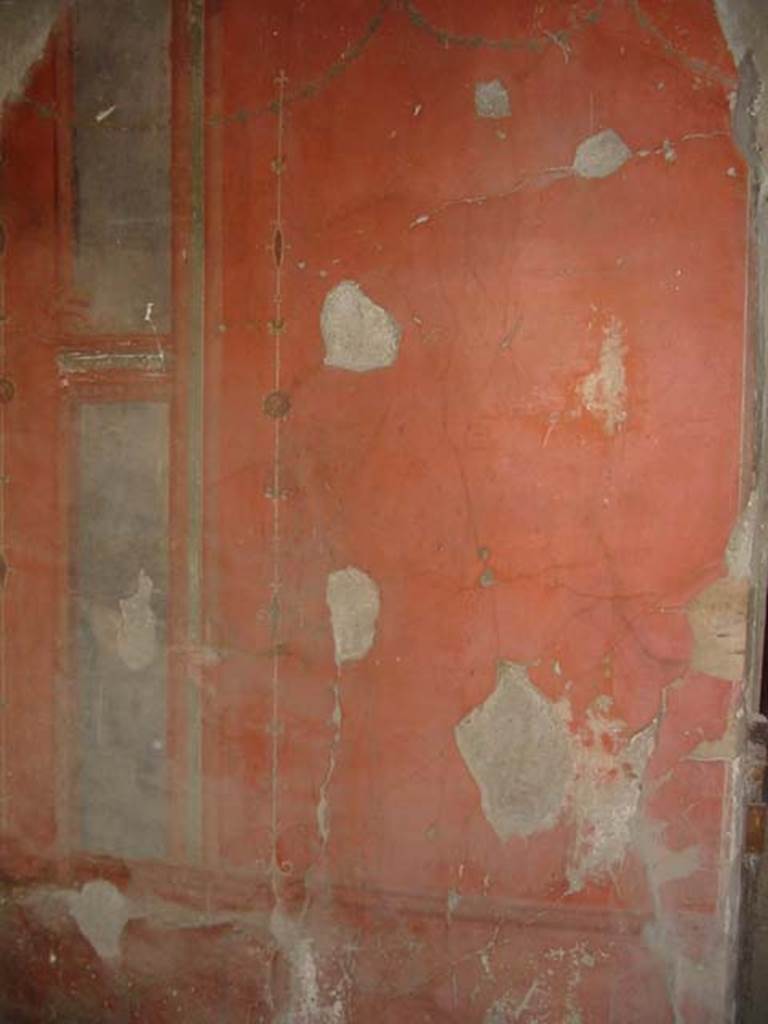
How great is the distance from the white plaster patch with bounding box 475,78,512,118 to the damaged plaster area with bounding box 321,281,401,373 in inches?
19.4

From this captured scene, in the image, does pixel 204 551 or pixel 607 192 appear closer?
pixel 607 192

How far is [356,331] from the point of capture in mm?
2271

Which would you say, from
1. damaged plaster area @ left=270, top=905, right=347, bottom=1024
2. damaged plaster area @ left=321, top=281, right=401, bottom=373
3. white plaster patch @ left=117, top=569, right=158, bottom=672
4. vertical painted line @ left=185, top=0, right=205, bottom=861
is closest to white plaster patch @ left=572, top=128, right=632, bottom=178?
damaged plaster area @ left=321, top=281, right=401, bottom=373

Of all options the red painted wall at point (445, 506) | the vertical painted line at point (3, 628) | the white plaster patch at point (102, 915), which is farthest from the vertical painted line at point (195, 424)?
the vertical painted line at point (3, 628)

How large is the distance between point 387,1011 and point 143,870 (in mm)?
710

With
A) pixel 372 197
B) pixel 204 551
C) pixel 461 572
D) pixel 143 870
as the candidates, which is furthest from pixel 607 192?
pixel 143 870

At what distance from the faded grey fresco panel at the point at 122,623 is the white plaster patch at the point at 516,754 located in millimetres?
808

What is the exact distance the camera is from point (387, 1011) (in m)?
2.36

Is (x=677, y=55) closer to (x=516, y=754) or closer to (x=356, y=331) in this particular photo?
(x=356, y=331)

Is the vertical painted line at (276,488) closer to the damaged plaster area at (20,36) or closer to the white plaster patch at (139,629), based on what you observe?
the white plaster patch at (139,629)

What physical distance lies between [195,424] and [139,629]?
21.4 inches

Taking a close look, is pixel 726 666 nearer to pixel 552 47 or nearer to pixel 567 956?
pixel 567 956

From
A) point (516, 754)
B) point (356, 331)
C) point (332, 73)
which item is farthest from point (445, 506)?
point (332, 73)

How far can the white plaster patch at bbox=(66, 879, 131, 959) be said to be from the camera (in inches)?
97.2
